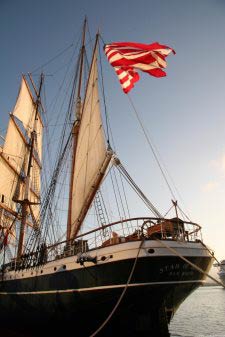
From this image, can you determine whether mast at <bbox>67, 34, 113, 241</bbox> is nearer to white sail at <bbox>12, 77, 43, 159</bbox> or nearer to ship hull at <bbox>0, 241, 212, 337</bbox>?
ship hull at <bbox>0, 241, 212, 337</bbox>

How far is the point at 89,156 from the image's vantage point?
63.1ft

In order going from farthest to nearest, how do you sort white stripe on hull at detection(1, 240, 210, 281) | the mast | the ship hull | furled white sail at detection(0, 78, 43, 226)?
furled white sail at detection(0, 78, 43, 226), the mast, white stripe on hull at detection(1, 240, 210, 281), the ship hull

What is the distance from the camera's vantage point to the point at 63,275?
42.7ft

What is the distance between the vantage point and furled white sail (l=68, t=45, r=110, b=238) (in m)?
18.0

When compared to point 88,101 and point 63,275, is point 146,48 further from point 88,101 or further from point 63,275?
point 63,275

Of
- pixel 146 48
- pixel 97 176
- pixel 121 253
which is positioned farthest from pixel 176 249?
pixel 146 48

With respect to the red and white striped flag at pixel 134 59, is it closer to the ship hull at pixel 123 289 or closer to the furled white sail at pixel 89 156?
the furled white sail at pixel 89 156

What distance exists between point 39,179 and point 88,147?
25.7 meters

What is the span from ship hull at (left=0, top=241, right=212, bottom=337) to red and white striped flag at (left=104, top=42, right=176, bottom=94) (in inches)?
320

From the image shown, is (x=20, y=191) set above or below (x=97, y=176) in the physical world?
above

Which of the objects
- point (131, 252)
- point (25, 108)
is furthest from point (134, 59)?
point (25, 108)

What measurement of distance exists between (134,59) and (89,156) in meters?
6.94

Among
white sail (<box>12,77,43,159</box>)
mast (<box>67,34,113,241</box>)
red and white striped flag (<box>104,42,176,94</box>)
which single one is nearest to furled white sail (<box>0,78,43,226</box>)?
white sail (<box>12,77,43,159</box>)

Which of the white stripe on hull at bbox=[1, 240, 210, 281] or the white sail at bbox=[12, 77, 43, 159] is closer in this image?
the white stripe on hull at bbox=[1, 240, 210, 281]
